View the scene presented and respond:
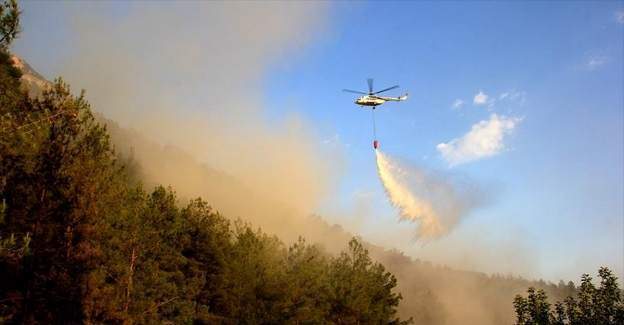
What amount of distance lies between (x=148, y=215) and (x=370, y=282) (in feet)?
70.4

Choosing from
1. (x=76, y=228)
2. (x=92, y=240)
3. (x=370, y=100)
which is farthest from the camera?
(x=370, y=100)

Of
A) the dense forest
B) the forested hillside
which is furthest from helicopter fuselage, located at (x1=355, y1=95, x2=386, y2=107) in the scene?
the forested hillside

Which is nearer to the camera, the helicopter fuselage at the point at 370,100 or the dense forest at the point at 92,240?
the dense forest at the point at 92,240

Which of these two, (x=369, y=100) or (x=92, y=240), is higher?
(x=369, y=100)

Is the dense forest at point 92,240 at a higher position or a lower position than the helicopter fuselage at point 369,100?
lower

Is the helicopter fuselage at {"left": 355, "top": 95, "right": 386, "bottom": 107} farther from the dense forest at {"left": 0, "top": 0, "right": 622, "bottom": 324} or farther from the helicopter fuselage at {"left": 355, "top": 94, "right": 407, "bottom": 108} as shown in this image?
the dense forest at {"left": 0, "top": 0, "right": 622, "bottom": 324}

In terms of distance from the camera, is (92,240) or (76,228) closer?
(76,228)

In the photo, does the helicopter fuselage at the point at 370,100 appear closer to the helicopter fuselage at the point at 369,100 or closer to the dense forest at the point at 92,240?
the helicopter fuselage at the point at 369,100

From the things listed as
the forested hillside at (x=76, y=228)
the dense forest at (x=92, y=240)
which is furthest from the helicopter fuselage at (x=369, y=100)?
the forested hillside at (x=76, y=228)

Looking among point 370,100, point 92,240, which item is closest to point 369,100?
point 370,100

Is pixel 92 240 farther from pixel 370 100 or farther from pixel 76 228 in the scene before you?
pixel 370 100

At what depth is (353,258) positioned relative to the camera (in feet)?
146

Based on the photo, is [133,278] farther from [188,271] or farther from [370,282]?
[370,282]

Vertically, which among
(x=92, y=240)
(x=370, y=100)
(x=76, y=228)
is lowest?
(x=92, y=240)
